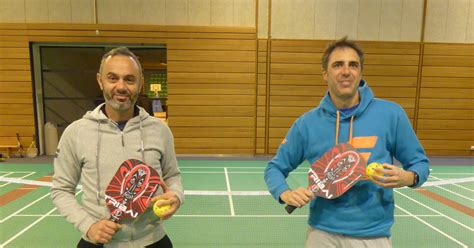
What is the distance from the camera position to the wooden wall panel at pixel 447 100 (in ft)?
32.0

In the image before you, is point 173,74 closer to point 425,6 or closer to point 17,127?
point 17,127

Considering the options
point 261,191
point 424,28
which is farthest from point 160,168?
point 424,28

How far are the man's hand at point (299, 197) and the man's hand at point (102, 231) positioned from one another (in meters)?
1.00

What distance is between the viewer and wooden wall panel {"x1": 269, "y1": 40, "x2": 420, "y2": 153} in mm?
9562

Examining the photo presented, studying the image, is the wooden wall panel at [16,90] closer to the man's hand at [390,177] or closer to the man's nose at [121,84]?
the man's nose at [121,84]

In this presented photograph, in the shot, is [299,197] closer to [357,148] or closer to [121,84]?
[357,148]

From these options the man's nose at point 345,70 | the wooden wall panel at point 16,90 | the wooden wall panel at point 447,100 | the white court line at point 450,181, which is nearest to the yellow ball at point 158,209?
the man's nose at point 345,70

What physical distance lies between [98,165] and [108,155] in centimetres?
8

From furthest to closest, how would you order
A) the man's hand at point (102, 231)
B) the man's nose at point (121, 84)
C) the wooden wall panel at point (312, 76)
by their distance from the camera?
the wooden wall panel at point (312, 76), the man's nose at point (121, 84), the man's hand at point (102, 231)

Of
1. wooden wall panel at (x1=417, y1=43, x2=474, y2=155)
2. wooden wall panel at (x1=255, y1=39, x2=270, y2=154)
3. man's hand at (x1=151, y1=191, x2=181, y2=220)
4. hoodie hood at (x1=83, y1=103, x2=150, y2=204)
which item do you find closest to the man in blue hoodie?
man's hand at (x1=151, y1=191, x2=181, y2=220)

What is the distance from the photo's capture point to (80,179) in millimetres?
1847

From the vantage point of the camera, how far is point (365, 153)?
1.85 metres

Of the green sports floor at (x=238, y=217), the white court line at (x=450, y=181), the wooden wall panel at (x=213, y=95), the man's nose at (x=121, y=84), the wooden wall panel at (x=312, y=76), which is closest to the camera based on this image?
the man's nose at (x=121, y=84)

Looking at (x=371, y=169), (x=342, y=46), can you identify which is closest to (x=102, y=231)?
(x=371, y=169)
